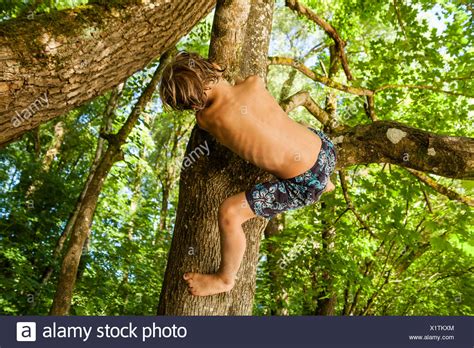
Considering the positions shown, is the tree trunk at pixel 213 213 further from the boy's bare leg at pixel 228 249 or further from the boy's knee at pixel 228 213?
the boy's knee at pixel 228 213

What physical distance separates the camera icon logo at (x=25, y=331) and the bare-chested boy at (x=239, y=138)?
1641 millimetres

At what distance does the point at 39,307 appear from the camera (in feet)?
27.3

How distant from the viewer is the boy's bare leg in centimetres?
262

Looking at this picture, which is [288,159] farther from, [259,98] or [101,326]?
[101,326]

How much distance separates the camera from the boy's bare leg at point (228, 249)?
2616 millimetres

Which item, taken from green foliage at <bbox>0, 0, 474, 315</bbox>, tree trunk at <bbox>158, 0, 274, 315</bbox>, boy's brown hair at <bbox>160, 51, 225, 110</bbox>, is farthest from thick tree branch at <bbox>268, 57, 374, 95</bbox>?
boy's brown hair at <bbox>160, 51, 225, 110</bbox>

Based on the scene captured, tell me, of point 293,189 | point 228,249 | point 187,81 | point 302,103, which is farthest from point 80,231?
point 187,81

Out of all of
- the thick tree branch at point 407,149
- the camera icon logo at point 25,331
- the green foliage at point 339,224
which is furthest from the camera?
the green foliage at point 339,224

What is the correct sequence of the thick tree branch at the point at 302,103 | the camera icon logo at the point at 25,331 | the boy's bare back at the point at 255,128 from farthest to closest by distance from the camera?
the thick tree branch at the point at 302,103 → the camera icon logo at the point at 25,331 → the boy's bare back at the point at 255,128

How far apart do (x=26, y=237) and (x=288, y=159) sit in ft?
25.6

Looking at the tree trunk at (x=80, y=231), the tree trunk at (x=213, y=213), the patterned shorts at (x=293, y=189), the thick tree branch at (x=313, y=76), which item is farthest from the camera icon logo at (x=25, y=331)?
the thick tree branch at (x=313, y=76)

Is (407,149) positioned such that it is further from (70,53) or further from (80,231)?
→ (80,231)

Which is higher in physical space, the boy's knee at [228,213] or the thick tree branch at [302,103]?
the thick tree branch at [302,103]

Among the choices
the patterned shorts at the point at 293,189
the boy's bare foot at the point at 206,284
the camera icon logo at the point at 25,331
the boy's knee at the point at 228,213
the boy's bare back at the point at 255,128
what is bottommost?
the boy's bare foot at the point at 206,284
